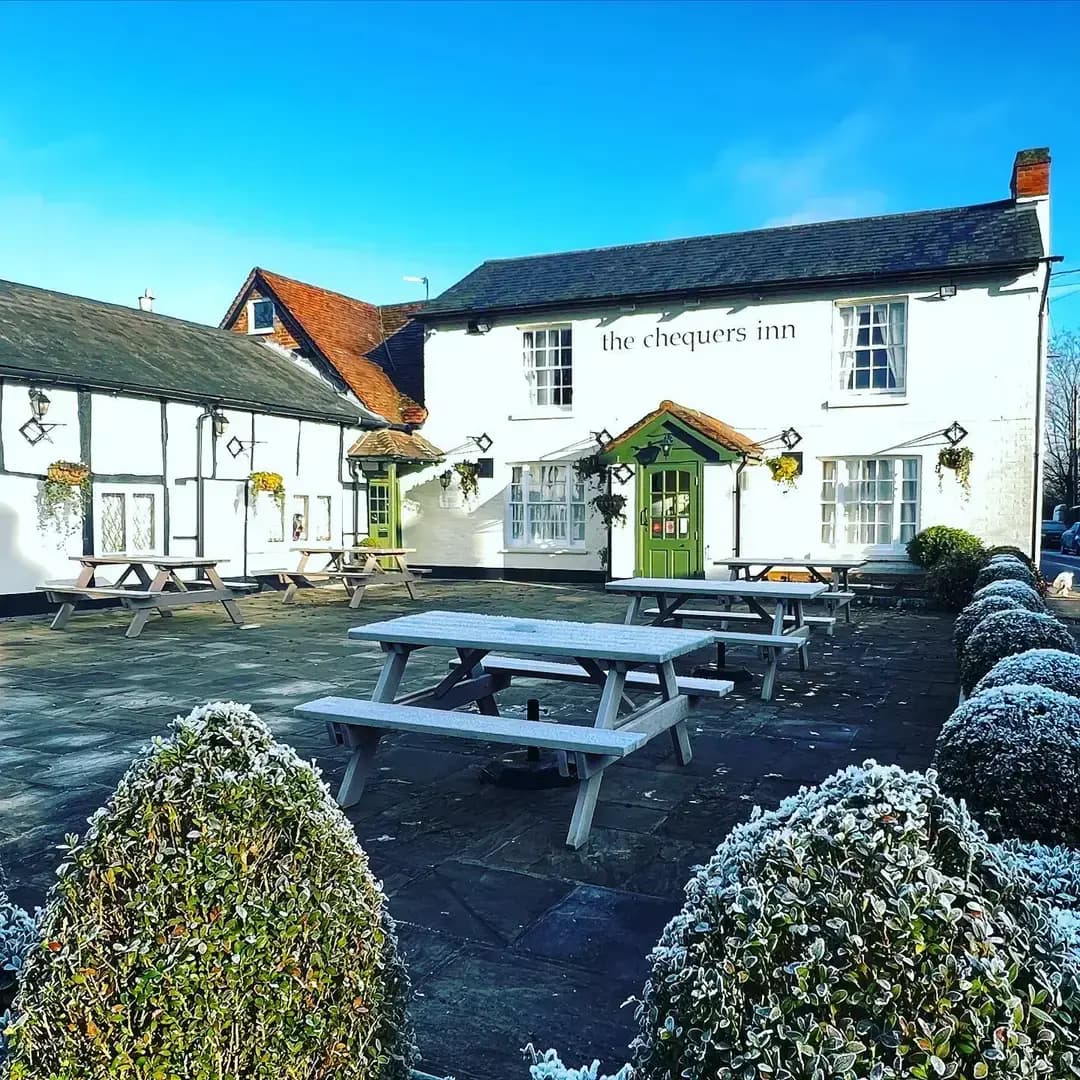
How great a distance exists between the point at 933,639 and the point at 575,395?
927 cm

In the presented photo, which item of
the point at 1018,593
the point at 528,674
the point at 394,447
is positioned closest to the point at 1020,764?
the point at 528,674

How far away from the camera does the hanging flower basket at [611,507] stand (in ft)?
56.1

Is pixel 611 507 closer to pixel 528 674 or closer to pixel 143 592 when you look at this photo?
pixel 143 592

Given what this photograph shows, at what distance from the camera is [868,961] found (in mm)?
1395

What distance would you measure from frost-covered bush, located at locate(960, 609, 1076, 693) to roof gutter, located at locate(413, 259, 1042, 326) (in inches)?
432

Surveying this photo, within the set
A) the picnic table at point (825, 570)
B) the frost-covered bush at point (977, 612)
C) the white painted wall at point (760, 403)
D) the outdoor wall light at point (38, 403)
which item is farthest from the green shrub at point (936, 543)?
the outdoor wall light at point (38, 403)

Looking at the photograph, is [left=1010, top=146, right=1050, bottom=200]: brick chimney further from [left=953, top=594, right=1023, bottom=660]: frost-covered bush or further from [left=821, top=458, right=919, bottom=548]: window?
[left=953, top=594, right=1023, bottom=660]: frost-covered bush

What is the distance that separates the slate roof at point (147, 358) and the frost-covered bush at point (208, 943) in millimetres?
12401

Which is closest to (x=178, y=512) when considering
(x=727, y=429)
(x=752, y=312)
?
(x=727, y=429)

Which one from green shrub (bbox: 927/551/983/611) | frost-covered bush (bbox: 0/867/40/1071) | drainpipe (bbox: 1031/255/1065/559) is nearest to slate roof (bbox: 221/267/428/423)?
green shrub (bbox: 927/551/983/611)

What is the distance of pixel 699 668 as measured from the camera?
8.55 m

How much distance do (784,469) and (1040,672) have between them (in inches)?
481

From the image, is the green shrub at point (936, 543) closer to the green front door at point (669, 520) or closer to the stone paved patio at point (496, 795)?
the green front door at point (669, 520)

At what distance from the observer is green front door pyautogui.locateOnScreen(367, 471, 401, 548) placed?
19.5 metres
